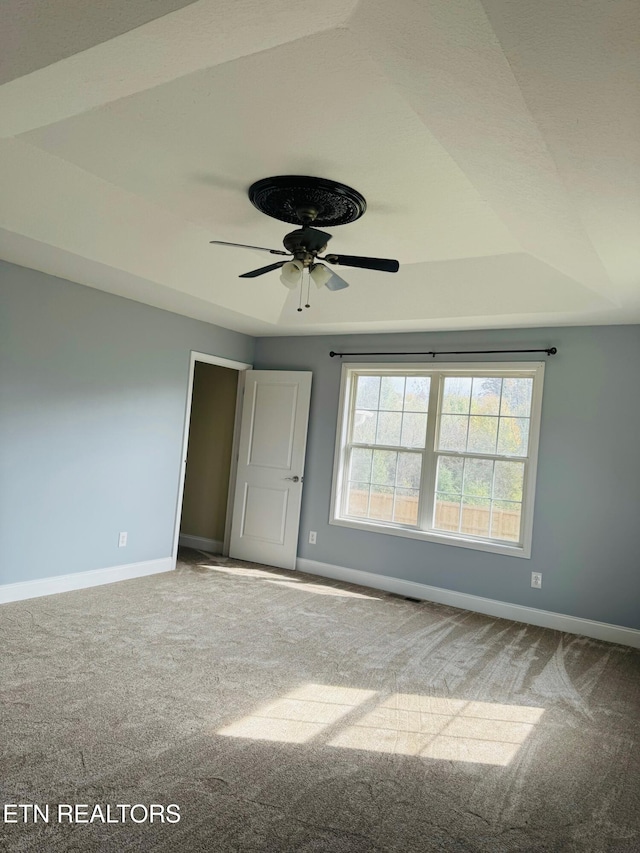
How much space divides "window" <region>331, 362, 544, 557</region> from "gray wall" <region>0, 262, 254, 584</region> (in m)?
1.72

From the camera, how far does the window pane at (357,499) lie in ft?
20.0

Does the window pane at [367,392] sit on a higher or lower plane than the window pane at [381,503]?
higher

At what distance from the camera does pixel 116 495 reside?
5.39m

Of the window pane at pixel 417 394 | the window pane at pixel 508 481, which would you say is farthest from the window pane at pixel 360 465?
the window pane at pixel 508 481

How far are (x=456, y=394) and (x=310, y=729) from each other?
345 cm

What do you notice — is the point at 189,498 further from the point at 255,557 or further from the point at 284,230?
the point at 284,230

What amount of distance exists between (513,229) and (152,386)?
11.6 feet

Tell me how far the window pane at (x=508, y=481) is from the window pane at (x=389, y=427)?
1.00 m

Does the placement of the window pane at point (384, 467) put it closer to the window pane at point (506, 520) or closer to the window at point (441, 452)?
the window at point (441, 452)

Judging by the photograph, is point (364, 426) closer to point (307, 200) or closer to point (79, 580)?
point (79, 580)

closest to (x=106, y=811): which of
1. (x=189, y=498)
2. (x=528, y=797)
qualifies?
(x=528, y=797)

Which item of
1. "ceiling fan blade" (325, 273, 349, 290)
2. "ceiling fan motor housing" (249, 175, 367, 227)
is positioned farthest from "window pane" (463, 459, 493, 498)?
"ceiling fan motor housing" (249, 175, 367, 227)

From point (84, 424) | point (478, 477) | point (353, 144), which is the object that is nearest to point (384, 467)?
point (478, 477)

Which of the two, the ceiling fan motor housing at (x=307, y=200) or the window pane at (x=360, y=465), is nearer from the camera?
the ceiling fan motor housing at (x=307, y=200)
